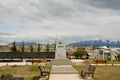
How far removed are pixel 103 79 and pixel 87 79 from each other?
1269 millimetres

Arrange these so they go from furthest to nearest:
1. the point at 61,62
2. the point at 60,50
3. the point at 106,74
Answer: the point at 60,50 < the point at 61,62 < the point at 106,74

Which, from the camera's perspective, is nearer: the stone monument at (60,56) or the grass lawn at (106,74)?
the grass lawn at (106,74)

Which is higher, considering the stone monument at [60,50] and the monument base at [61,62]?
the stone monument at [60,50]

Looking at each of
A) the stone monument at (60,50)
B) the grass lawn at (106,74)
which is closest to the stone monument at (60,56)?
the stone monument at (60,50)

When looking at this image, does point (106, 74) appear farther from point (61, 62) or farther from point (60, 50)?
point (60, 50)

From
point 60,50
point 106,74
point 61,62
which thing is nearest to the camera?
point 106,74

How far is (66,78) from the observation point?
18891 mm

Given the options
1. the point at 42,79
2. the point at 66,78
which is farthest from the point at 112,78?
the point at 42,79

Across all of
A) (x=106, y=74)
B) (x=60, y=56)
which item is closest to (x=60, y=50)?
(x=60, y=56)

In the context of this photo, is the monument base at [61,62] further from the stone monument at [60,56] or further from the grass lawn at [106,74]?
the grass lawn at [106,74]

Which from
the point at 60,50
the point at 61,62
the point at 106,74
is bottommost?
the point at 106,74

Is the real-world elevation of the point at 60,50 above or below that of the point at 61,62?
above

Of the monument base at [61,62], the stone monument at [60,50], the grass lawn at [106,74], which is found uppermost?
the stone monument at [60,50]

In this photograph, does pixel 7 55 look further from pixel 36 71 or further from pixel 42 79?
pixel 42 79
